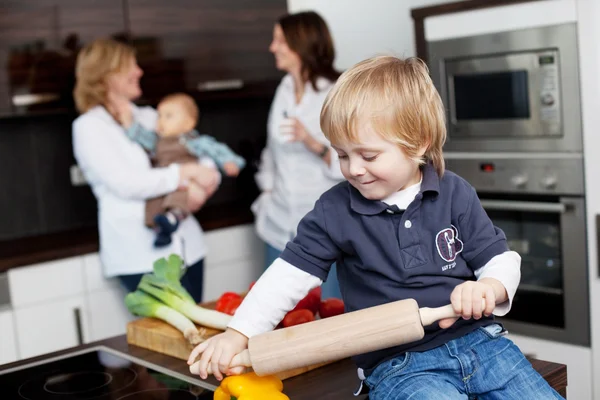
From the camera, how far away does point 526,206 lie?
9.73 ft

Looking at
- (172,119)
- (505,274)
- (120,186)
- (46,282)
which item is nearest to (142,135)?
(172,119)

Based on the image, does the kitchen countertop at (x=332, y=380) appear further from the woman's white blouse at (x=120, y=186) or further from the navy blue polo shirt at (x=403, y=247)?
the woman's white blouse at (x=120, y=186)

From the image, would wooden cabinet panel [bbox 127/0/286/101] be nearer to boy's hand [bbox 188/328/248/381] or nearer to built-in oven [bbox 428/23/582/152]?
built-in oven [bbox 428/23/582/152]

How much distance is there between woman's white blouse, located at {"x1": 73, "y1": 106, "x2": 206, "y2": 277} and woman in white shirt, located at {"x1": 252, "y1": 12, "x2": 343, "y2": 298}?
429 mm

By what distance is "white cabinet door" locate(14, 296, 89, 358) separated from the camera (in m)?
2.94

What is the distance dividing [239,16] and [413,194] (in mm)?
2433

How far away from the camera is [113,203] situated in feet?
9.79

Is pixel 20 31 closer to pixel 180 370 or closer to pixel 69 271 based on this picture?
pixel 69 271

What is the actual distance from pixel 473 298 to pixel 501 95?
1.93m

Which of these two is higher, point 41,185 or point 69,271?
point 41,185

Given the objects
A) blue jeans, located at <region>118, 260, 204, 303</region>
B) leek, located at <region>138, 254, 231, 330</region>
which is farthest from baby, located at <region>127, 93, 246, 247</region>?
leek, located at <region>138, 254, 231, 330</region>

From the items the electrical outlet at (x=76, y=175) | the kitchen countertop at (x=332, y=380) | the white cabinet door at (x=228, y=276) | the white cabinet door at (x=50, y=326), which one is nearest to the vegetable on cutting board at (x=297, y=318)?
the kitchen countertop at (x=332, y=380)

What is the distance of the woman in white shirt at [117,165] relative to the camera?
2.89 m

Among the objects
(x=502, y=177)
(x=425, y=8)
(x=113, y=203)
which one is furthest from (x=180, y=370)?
(x=425, y=8)
